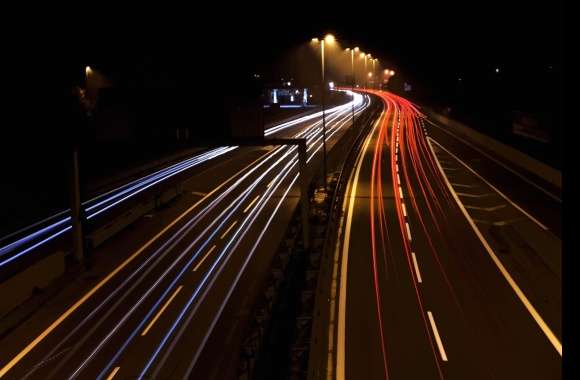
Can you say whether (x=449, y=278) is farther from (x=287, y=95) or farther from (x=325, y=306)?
(x=287, y=95)

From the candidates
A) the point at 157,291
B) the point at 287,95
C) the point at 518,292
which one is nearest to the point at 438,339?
the point at 518,292

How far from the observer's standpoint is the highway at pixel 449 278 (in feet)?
49.1

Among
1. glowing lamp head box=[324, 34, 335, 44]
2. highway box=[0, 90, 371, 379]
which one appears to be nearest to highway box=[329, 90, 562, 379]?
highway box=[0, 90, 371, 379]

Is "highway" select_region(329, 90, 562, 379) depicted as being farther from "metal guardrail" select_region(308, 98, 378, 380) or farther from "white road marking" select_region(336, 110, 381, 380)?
"metal guardrail" select_region(308, 98, 378, 380)

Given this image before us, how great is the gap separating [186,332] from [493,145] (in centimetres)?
3776

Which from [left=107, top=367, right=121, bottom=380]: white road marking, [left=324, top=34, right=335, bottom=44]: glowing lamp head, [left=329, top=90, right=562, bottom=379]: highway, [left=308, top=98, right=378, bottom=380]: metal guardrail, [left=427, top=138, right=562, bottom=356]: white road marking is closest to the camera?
[left=308, top=98, right=378, bottom=380]: metal guardrail

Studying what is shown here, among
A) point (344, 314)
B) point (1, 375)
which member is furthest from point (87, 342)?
point (344, 314)

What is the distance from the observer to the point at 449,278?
20.5 m

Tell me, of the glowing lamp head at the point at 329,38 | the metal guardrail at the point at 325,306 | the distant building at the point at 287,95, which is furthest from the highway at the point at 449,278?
the distant building at the point at 287,95

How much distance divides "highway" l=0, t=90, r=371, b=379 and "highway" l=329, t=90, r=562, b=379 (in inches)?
129

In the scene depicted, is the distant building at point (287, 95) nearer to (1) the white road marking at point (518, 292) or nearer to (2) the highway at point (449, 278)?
(2) the highway at point (449, 278)

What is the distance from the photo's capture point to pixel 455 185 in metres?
36.2

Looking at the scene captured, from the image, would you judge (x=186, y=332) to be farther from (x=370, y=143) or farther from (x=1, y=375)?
(x=370, y=143)

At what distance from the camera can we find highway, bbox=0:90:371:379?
1484 centimetres
